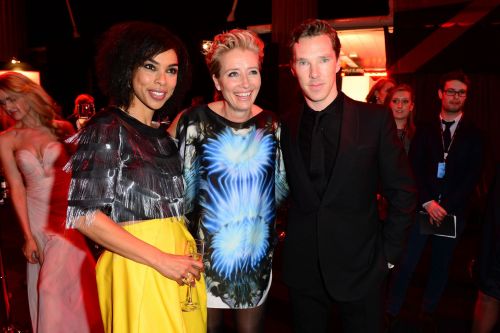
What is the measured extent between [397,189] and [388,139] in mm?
218

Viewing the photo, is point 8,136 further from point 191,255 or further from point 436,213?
point 436,213

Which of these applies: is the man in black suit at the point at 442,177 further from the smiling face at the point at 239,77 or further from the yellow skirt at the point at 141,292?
the yellow skirt at the point at 141,292

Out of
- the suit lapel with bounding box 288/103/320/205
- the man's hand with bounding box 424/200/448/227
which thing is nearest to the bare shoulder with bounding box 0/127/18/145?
the suit lapel with bounding box 288/103/320/205

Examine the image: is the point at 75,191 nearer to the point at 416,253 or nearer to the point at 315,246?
the point at 315,246

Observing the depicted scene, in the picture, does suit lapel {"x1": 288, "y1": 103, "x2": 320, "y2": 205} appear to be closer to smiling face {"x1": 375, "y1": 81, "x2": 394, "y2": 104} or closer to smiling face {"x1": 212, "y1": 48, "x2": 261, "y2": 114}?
smiling face {"x1": 212, "y1": 48, "x2": 261, "y2": 114}

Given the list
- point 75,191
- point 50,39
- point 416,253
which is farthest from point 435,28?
point 50,39

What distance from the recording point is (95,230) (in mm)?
1509

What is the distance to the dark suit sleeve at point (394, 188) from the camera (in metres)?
1.90

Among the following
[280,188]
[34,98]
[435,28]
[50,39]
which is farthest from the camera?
[50,39]

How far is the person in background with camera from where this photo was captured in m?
2.75

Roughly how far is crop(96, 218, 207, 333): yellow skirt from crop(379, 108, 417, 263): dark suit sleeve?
35.1 inches

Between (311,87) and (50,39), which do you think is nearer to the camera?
(311,87)

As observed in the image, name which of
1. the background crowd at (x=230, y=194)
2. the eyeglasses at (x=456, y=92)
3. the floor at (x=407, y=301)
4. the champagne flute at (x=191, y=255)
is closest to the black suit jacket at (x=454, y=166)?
the eyeglasses at (x=456, y=92)

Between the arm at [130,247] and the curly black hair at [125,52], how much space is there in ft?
1.57
